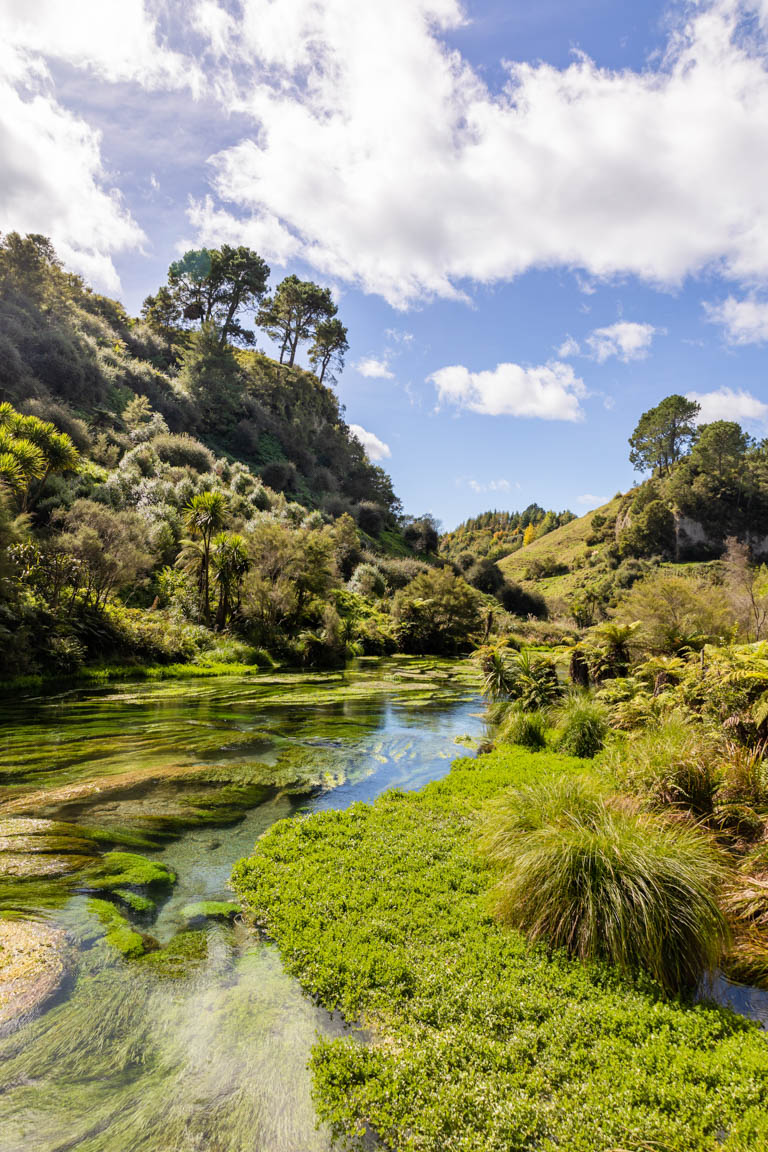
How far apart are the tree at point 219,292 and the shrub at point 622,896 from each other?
7605 cm

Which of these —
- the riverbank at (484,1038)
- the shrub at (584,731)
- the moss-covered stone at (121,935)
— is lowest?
the moss-covered stone at (121,935)

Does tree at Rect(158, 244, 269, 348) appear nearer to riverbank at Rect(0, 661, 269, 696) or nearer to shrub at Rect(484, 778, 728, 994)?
riverbank at Rect(0, 661, 269, 696)

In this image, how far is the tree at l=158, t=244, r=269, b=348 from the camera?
7012cm

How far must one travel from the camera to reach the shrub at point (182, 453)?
149 ft

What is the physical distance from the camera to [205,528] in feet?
99.7

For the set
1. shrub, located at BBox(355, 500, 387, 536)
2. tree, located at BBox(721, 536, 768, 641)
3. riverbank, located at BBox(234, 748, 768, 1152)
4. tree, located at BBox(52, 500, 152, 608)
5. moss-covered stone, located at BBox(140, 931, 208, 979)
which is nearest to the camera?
riverbank, located at BBox(234, 748, 768, 1152)

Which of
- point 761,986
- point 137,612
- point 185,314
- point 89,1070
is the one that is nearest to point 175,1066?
point 89,1070

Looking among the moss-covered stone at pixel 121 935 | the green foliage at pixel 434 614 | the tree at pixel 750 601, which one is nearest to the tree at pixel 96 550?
the moss-covered stone at pixel 121 935

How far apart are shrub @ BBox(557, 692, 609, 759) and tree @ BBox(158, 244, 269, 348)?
7129 centimetres

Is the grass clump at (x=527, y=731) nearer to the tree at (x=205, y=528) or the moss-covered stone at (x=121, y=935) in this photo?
the moss-covered stone at (x=121, y=935)

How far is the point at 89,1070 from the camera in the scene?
12.9 feet

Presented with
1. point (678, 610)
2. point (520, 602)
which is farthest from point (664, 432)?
point (678, 610)

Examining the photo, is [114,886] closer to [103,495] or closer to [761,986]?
[761,986]

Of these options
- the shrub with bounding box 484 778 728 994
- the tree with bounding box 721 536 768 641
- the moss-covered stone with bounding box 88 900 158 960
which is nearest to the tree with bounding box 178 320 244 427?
the tree with bounding box 721 536 768 641
